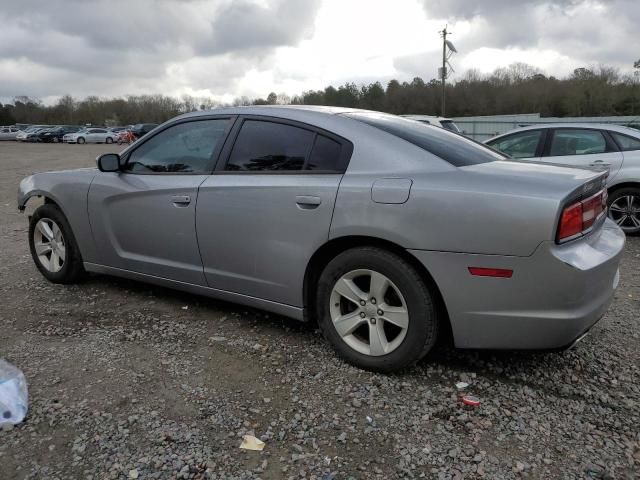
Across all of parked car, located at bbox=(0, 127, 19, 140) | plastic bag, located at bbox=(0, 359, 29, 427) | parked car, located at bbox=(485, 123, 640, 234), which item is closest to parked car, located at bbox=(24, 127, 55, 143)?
parked car, located at bbox=(0, 127, 19, 140)

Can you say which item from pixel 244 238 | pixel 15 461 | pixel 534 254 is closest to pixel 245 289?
pixel 244 238

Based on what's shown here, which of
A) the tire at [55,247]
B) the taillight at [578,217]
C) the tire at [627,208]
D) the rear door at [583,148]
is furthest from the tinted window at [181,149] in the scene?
the tire at [627,208]

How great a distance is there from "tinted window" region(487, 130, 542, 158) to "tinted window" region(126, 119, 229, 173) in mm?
5241

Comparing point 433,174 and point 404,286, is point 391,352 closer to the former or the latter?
point 404,286

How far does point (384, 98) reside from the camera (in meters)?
73.7

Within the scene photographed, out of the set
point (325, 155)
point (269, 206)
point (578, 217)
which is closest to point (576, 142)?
point (578, 217)

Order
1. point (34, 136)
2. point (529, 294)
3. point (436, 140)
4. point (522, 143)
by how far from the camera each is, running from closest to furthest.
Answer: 1. point (529, 294)
2. point (436, 140)
3. point (522, 143)
4. point (34, 136)

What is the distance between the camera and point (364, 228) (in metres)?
2.89

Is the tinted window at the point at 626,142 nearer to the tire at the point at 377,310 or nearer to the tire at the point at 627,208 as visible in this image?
the tire at the point at 627,208

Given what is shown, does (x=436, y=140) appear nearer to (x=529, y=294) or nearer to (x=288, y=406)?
(x=529, y=294)

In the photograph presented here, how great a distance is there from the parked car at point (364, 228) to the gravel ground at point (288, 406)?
11.0 inches

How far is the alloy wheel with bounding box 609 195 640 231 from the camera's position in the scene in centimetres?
684

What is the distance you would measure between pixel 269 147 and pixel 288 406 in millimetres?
1659

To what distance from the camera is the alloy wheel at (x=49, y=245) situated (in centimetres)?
460
